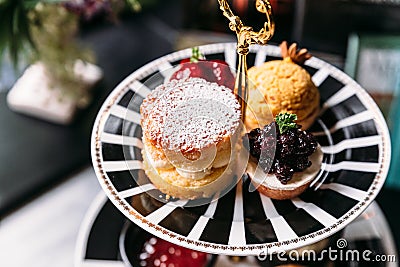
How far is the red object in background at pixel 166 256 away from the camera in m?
1.05

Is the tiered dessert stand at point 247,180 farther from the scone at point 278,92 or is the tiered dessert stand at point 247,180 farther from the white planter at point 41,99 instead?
the white planter at point 41,99

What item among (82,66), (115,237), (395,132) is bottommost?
(115,237)

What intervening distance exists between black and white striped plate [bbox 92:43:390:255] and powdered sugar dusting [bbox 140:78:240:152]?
80mm

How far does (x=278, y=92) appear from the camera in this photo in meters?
0.85

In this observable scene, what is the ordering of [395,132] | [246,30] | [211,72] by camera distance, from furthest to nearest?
1. [395,132]
2. [211,72]
3. [246,30]

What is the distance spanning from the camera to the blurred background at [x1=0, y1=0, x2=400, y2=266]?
4.14 ft

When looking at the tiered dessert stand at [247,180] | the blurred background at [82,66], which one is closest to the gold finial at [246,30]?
the tiered dessert stand at [247,180]

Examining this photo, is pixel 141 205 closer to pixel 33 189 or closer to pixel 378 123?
pixel 378 123

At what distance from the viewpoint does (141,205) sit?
77cm

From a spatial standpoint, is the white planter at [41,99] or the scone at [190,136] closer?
the scone at [190,136]

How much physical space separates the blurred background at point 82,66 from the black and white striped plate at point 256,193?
1.05 ft

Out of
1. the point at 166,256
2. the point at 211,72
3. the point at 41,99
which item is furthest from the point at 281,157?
the point at 41,99

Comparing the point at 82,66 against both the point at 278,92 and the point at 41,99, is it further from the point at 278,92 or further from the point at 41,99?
the point at 278,92

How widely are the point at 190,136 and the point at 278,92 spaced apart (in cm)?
18
